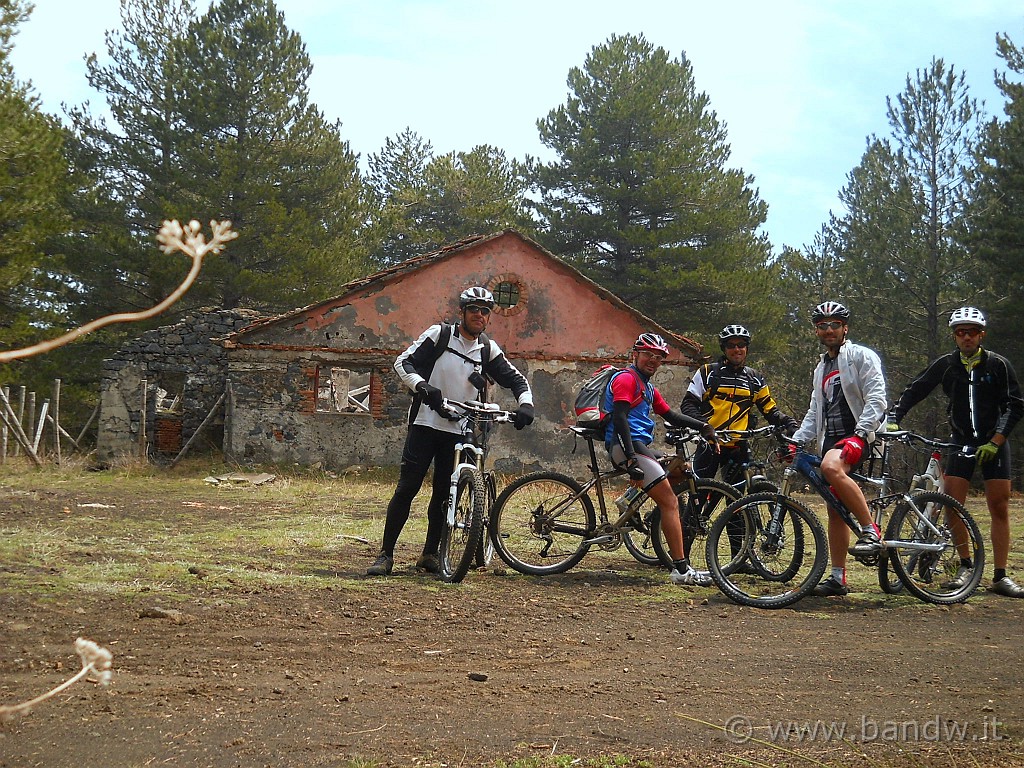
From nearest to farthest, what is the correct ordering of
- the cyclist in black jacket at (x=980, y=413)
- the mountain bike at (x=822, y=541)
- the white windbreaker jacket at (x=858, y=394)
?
the white windbreaker jacket at (x=858, y=394) < the mountain bike at (x=822, y=541) < the cyclist in black jacket at (x=980, y=413)

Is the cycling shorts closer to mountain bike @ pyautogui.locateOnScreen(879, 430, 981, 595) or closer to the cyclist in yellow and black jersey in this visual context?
mountain bike @ pyautogui.locateOnScreen(879, 430, 981, 595)

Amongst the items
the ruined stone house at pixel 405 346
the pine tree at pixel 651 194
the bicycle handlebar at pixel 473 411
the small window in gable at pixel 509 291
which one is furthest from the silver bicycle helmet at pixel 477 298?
the pine tree at pixel 651 194

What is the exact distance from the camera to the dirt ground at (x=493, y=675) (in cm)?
360

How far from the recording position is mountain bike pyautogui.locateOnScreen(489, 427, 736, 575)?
297 inches

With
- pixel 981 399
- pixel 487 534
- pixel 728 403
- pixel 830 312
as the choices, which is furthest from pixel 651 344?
pixel 981 399

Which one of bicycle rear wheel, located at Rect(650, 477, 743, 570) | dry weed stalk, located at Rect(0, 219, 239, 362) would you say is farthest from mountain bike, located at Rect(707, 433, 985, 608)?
dry weed stalk, located at Rect(0, 219, 239, 362)

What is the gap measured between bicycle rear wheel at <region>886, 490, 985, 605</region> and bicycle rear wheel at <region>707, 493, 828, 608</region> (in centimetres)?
59

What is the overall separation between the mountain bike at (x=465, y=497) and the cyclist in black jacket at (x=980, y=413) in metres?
2.95

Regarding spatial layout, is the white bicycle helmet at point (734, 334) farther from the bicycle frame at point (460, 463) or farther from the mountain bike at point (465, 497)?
the bicycle frame at point (460, 463)

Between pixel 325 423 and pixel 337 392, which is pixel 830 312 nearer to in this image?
pixel 325 423

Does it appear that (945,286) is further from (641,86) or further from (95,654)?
(95,654)

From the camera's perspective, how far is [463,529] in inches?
283

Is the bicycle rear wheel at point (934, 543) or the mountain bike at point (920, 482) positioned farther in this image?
the mountain bike at point (920, 482)

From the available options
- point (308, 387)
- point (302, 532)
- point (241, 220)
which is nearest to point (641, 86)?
point (241, 220)
